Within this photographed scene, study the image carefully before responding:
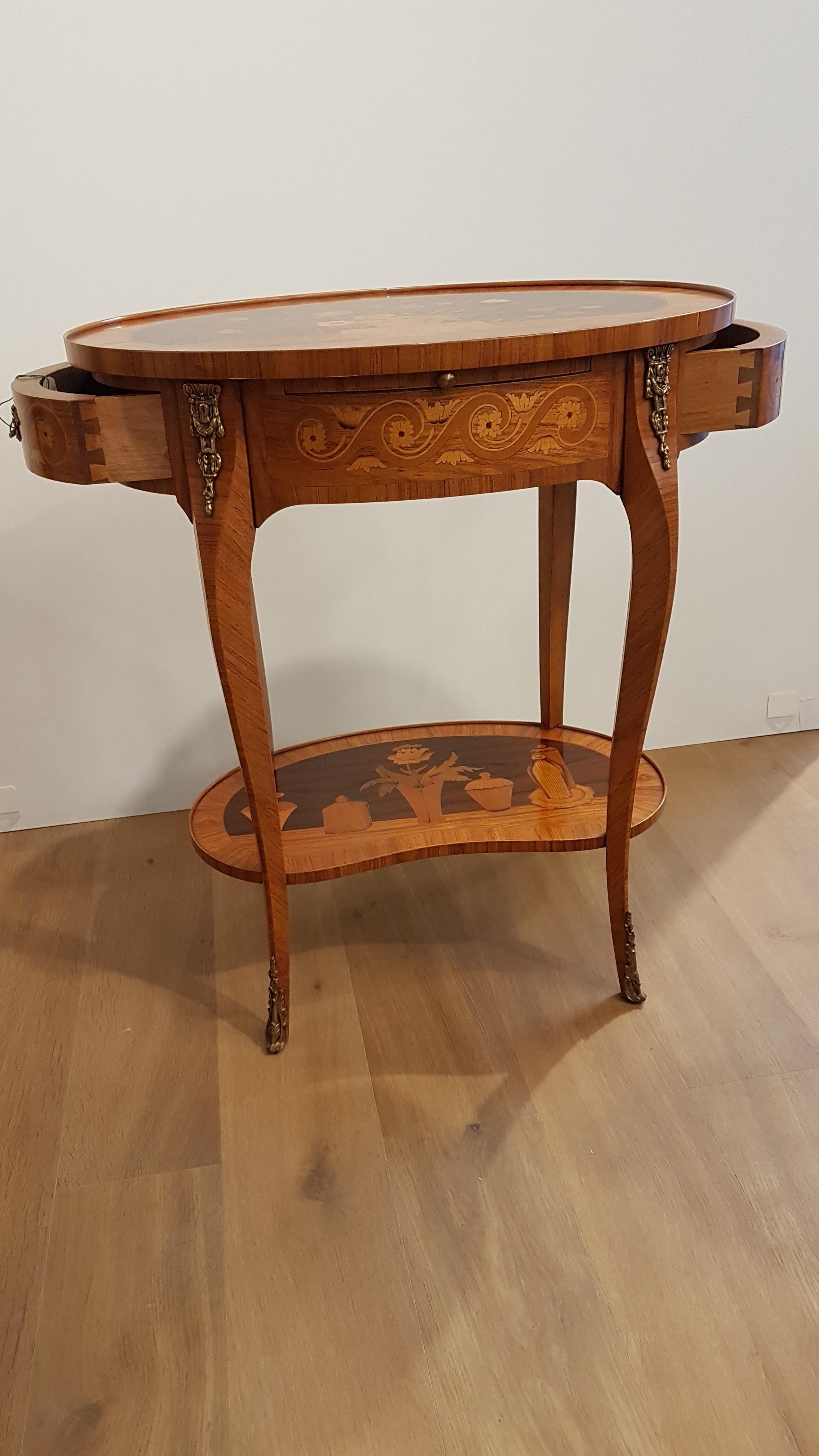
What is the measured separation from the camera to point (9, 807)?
2.26 meters

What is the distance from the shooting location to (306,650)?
2.21 meters

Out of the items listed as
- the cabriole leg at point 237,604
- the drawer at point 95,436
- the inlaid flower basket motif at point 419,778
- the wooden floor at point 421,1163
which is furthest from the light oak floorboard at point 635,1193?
the drawer at point 95,436

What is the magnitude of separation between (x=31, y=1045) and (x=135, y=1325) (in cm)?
55

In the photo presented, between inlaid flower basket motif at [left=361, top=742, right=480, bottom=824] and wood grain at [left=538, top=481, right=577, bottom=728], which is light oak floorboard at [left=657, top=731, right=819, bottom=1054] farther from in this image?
inlaid flower basket motif at [left=361, top=742, right=480, bottom=824]

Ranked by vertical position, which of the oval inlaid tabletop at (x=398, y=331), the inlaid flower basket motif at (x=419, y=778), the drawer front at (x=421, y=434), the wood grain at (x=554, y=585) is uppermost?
the oval inlaid tabletop at (x=398, y=331)

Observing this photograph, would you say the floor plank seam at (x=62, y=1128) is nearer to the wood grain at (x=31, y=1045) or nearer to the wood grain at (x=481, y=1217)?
the wood grain at (x=31, y=1045)

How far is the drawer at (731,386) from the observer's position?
1.37 meters

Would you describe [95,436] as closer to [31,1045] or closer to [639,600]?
[639,600]

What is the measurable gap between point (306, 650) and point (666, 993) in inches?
37.9

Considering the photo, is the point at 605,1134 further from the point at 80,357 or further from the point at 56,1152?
the point at 80,357

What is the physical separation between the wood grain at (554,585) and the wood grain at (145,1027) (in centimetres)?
72

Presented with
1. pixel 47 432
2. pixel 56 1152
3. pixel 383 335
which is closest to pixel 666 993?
pixel 56 1152

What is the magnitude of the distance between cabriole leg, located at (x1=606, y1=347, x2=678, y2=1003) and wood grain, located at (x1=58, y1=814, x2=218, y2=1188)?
64 cm

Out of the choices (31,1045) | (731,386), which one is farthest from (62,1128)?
(731,386)
